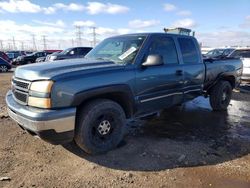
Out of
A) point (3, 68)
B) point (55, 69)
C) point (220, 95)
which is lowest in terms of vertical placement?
point (3, 68)

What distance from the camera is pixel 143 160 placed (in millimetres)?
3955

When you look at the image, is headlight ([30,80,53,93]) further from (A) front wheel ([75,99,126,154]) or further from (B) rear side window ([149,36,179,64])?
(B) rear side window ([149,36,179,64])

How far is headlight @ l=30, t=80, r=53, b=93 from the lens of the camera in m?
3.39

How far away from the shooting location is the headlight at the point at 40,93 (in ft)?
11.1

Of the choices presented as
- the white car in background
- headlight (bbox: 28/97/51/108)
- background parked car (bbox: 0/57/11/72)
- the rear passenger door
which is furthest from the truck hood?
background parked car (bbox: 0/57/11/72)

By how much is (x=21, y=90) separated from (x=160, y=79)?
2355 millimetres

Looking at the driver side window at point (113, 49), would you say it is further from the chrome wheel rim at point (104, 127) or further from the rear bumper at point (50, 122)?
the rear bumper at point (50, 122)

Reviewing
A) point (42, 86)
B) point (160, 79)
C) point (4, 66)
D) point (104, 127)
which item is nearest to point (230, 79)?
point (160, 79)

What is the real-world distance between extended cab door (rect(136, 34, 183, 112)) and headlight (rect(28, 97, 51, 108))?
1.55m

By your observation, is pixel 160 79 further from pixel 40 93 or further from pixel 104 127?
pixel 40 93

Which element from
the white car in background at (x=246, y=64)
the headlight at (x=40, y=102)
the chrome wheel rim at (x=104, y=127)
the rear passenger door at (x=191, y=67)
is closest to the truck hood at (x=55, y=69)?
the headlight at (x=40, y=102)

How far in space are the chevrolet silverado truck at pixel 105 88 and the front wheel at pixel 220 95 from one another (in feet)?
3.80

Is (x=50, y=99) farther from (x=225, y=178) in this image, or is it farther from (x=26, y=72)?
(x=225, y=178)

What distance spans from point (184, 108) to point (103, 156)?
13.2 feet
